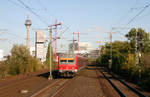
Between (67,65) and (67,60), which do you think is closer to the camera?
(67,65)

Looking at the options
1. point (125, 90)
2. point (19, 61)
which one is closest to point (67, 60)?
point (125, 90)

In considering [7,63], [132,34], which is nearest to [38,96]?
[7,63]

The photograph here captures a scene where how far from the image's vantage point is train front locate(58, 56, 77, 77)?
25.5m

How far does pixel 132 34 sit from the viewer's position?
64.4 meters

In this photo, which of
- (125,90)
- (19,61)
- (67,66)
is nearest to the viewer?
(125,90)

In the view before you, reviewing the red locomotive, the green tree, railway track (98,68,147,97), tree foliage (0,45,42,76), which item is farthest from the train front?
the green tree

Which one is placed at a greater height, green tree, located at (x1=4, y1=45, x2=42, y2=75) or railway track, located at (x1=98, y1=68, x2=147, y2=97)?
green tree, located at (x1=4, y1=45, x2=42, y2=75)

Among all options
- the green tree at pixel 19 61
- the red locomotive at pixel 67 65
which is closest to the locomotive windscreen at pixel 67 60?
the red locomotive at pixel 67 65

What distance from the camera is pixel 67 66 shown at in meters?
25.5

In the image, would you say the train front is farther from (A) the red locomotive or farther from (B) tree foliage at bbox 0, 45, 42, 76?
(B) tree foliage at bbox 0, 45, 42, 76

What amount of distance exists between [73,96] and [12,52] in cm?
2367

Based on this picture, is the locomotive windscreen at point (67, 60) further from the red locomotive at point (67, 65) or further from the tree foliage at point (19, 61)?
the tree foliage at point (19, 61)

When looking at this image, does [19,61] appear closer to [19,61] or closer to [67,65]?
[19,61]

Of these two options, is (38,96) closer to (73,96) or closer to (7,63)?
(73,96)
